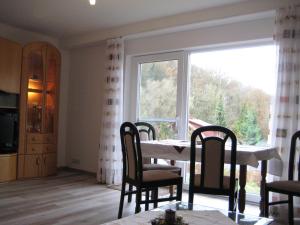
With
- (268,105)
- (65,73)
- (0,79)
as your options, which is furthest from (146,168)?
(65,73)

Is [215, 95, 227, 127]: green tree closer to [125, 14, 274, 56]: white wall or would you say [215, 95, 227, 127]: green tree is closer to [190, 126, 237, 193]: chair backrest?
[125, 14, 274, 56]: white wall

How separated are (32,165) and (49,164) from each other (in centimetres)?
31

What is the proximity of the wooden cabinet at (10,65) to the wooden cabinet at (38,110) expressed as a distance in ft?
0.30

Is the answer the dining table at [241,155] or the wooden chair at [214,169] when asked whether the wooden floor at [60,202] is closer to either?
the dining table at [241,155]

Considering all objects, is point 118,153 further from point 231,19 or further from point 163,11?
point 231,19

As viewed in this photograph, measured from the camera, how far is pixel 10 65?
4746 mm

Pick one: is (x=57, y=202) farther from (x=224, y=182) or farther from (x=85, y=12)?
(x=85, y=12)

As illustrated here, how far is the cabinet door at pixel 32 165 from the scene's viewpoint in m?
4.94

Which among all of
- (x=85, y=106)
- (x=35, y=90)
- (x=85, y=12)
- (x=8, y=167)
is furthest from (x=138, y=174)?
(x=85, y=106)

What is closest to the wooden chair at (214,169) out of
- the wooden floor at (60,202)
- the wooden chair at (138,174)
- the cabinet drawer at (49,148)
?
the wooden chair at (138,174)

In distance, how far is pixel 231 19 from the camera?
12.8 feet

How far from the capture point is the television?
4.75 m

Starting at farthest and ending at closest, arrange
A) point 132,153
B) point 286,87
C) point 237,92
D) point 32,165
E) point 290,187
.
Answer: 1. point 32,165
2. point 237,92
3. point 286,87
4. point 132,153
5. point 290,187

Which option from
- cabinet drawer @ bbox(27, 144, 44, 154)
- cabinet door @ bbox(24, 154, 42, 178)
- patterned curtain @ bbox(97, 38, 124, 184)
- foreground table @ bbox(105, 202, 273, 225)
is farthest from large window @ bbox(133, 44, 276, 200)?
foreground table @ bbox(105, 202, 273, 225)
